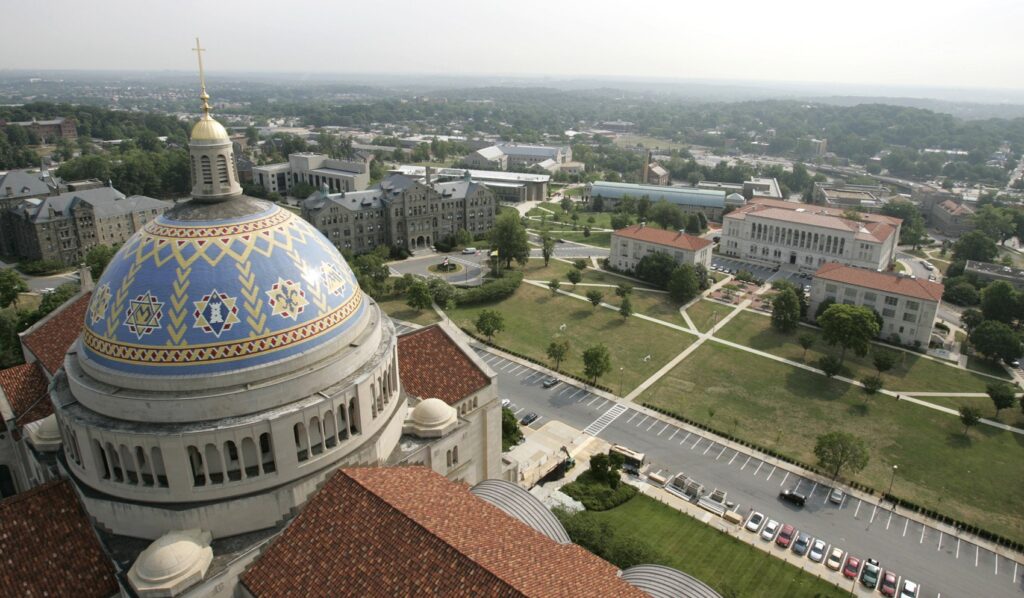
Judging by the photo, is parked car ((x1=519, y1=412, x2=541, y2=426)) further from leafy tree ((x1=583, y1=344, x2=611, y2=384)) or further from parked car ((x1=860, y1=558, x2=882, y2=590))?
parked car ((x1=860, y1=558, x2=882, y2=590))

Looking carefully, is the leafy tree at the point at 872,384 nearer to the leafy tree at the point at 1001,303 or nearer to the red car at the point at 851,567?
the red car at the point at 851,567

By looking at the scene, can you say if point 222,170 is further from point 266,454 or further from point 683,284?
point 683,284

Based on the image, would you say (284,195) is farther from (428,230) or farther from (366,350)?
(366,350)

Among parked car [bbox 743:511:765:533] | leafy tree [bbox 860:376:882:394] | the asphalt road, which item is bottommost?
the asphalt road

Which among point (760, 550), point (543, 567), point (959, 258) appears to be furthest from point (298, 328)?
point (959, 258)

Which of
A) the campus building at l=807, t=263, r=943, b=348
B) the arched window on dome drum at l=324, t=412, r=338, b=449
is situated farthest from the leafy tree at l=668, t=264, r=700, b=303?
the arched window on dome drum at l=324, t=412, r=338, b=449
